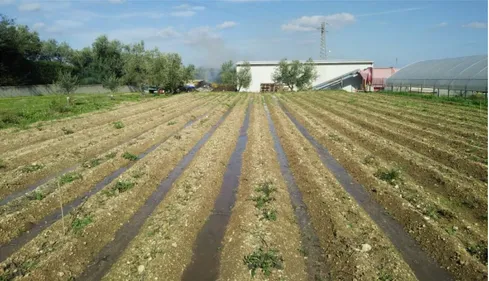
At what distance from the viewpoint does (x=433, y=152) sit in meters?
16.4

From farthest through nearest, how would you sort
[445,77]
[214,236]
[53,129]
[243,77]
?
[243,77] → [445,77] → [53,129] → [214,236]

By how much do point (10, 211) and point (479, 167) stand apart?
1750 cm

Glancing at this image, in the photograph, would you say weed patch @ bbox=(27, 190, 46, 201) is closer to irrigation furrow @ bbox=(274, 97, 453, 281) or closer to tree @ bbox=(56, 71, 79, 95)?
Answer: irrigation furrow @ bbox=(274, 97, 453, 281)

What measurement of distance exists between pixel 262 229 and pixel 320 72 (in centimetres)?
7857

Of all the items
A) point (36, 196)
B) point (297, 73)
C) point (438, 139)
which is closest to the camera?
point (36, 196)

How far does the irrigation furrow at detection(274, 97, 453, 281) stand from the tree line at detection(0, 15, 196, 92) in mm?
38447

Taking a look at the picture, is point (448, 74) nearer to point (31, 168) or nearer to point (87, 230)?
point (31, 168)

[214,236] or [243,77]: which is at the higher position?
[243,77]

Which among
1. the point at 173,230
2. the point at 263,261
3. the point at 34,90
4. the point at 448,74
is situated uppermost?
the point at 448,74

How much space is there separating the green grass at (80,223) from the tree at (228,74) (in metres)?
75.6

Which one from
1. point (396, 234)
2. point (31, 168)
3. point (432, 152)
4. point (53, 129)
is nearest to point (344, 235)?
point (396, 234)

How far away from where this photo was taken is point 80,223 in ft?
30.5

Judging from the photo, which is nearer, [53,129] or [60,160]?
[60,160]

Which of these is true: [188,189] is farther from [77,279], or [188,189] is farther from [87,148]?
[87,148]
